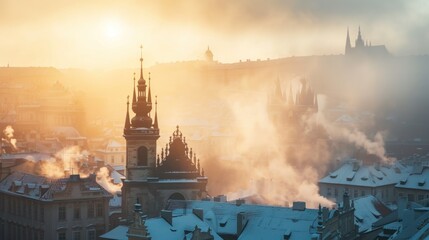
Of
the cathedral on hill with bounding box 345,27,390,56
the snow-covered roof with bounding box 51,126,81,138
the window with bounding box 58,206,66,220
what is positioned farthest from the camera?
the cathedral on hill with bounding box 345,27,390,56

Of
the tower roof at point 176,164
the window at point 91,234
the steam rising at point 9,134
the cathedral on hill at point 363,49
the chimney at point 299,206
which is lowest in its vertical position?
the window at point 91,234

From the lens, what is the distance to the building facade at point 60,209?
6281cm

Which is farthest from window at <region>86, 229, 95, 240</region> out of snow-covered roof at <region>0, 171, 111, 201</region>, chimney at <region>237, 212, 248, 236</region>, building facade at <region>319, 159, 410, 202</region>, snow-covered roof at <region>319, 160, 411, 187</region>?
snow-covered roof at <region>319, 160, 411, 187</region>

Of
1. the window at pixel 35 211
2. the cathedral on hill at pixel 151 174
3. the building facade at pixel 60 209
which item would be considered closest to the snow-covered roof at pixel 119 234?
the cathedral on hill at pixel 151 174

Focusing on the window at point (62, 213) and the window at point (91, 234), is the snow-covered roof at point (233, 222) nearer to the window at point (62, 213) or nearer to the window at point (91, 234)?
the window at point (91, 234)

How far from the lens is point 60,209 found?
207 ft

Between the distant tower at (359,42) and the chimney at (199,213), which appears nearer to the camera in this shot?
the chimney at (199,213)

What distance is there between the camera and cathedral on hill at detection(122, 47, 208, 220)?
197 ft

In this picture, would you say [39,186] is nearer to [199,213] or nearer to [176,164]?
[176,164]

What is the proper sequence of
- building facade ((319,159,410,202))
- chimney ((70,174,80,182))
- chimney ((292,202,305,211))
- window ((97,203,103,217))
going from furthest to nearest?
building facade ((319,159,410,202)) < window ((97,203,103,217)) < chimney ((70,174,80,182)) < chimney ((292,202,305,211))

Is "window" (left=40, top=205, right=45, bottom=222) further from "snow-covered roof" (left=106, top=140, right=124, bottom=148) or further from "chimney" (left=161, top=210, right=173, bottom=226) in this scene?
"snow-covered roof" (left=106, top=140, right=124, bottom=148)

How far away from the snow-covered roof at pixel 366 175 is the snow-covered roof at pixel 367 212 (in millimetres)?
18309

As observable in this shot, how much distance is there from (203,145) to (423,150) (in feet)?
132

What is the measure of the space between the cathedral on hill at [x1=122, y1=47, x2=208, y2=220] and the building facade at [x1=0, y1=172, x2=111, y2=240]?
5161 millimetres
